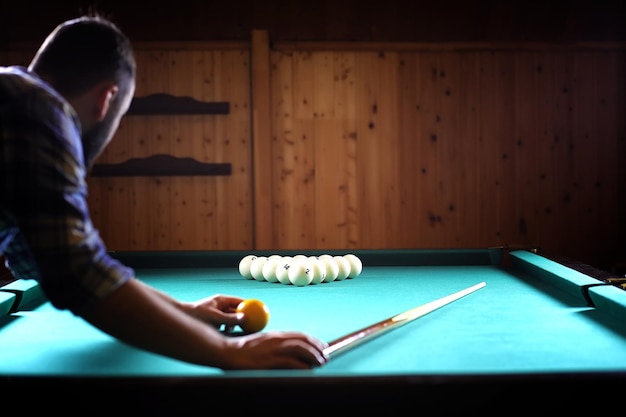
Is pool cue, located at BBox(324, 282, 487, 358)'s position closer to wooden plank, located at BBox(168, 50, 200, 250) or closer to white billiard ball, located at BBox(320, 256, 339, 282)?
white billiard ball, located at BBox(320, 256, 339, 282)

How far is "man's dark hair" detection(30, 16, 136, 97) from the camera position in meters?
1.35

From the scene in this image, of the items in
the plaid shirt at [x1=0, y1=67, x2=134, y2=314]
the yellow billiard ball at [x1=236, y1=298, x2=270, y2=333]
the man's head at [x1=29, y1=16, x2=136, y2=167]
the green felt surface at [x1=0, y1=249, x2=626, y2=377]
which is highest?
the man's head at [x1=29, y1=16, x2=136, y2=167]

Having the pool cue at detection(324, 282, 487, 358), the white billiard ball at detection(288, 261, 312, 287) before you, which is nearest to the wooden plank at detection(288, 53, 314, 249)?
the white billiard ball at detection(288, 261, 312, 287)

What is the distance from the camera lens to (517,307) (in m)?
2.01

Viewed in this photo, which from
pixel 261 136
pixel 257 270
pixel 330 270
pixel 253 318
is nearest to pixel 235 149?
pixel 261 136

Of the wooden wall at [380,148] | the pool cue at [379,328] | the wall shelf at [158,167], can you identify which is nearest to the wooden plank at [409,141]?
the wooden wall at [380,148]

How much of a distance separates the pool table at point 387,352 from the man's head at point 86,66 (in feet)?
1.72

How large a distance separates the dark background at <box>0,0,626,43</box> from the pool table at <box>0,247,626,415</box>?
333 centimetres

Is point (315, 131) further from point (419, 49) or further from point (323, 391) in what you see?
point (323, 391)

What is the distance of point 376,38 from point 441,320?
420cm

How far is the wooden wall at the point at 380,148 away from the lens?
556 centimetres

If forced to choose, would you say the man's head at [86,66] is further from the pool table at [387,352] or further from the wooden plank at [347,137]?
the wooden plank at [347,137]

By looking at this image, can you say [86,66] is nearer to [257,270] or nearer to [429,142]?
[257,270]

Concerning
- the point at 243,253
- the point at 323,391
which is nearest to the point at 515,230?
the point at 243,253
